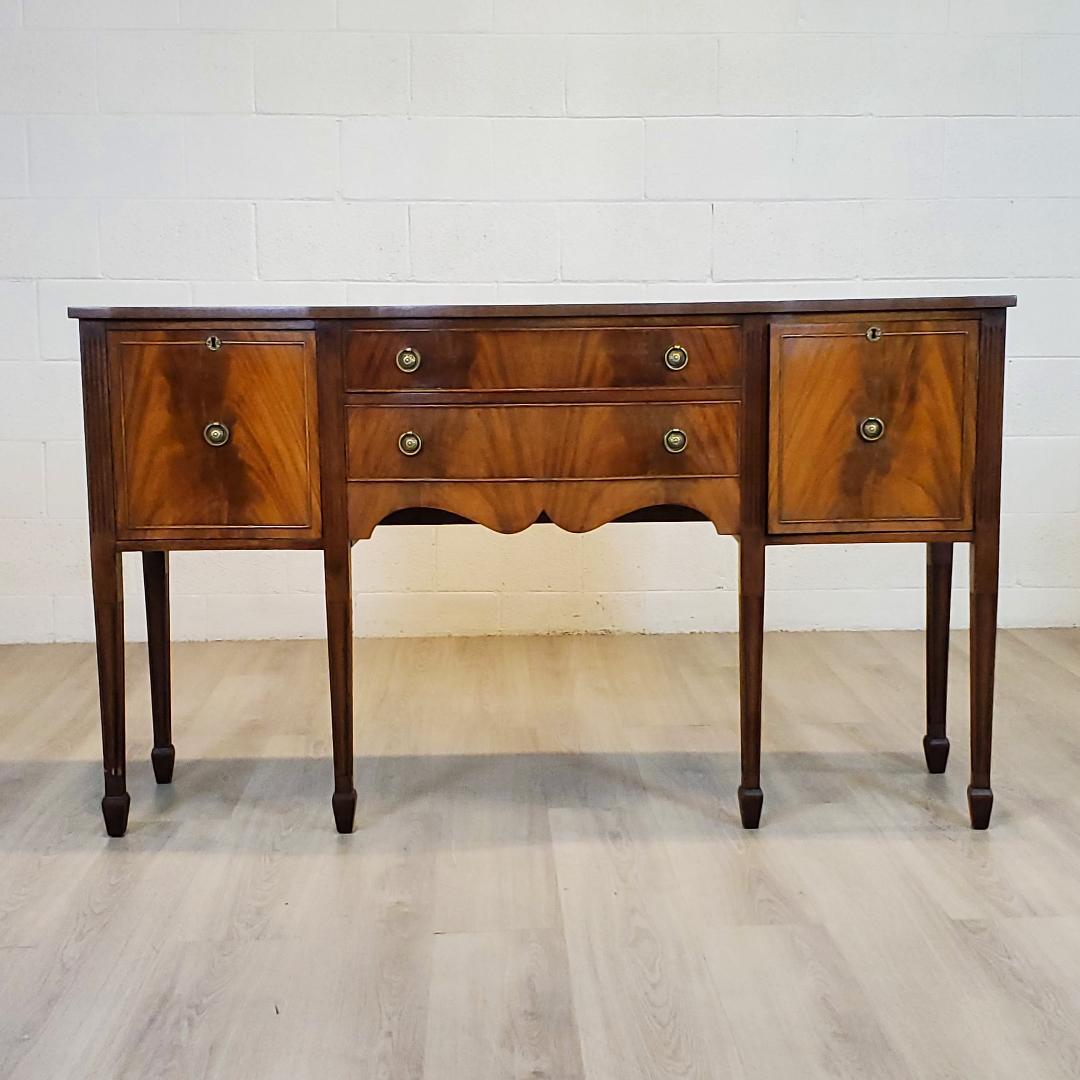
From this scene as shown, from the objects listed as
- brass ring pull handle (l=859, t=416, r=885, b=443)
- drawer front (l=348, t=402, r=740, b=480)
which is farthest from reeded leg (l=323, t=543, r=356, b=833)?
brass ring pull handle (l=859, t=416, r=885, b=443)

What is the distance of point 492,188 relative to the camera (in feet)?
11.2

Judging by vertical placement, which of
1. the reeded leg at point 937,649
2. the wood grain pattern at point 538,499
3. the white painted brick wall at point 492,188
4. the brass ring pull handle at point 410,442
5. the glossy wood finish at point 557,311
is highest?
the white painted brick wall at point 492,188

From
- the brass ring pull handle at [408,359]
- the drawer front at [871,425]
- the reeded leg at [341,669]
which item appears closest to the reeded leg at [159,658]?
the reeded leg at [341,669]

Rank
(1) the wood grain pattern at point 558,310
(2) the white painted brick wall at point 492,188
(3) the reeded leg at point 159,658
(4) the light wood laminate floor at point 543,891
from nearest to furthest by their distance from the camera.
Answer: (4) the light wood laminate floor at point 543,891 → (1) the wood grain pattern at point 558,310 → (3) the reeded leg at point 159,658 → (2) the white painted brick wall at point 492,188

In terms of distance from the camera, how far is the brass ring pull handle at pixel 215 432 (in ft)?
6.61

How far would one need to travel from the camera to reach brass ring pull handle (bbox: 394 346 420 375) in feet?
6.69

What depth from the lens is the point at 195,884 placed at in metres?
1.92

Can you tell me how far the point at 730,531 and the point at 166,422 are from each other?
0.90 meters

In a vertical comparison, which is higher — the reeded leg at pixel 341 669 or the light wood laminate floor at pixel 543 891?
the reeded leg at pixel 341 669

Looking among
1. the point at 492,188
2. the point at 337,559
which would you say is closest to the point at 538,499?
the point at 337,559

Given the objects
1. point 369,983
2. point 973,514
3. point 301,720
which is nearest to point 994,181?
point 973,514

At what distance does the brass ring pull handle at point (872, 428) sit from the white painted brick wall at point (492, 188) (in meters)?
1.46

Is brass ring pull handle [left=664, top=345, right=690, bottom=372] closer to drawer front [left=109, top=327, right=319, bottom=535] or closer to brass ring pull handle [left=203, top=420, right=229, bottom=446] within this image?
drawer front [left=109, top=327, right=319, bottom=535]

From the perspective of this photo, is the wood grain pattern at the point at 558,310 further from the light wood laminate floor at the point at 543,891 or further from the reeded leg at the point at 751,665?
the light wood laminate floor at the point at 543,891
